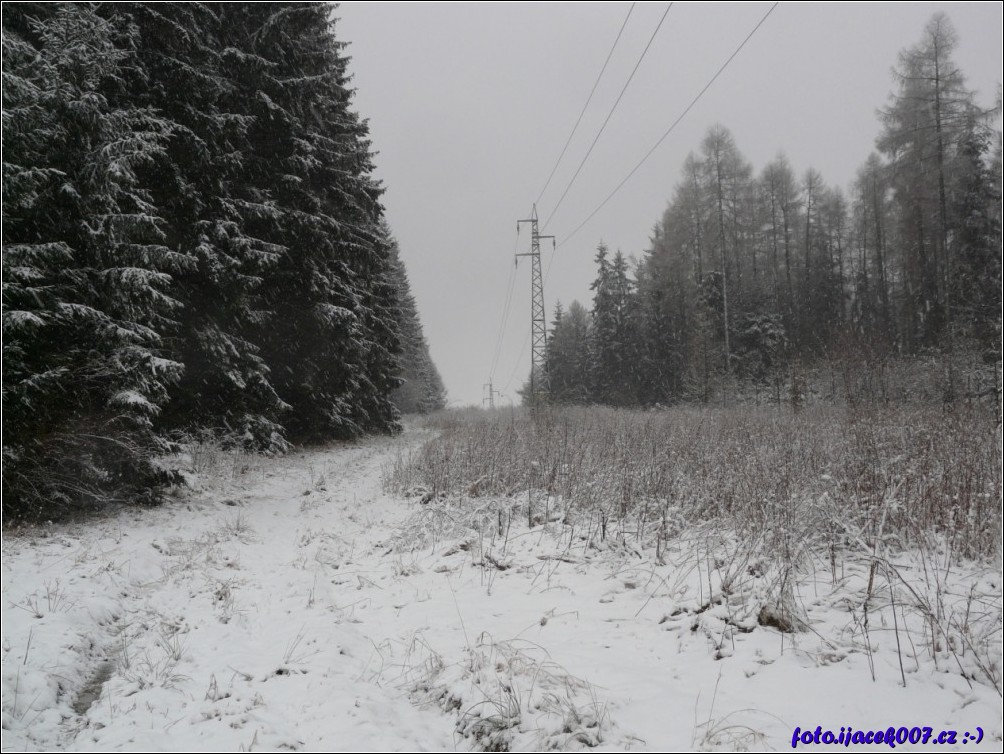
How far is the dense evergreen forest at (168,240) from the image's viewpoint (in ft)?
18.9

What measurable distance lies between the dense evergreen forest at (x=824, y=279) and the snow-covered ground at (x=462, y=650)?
33.2 ft

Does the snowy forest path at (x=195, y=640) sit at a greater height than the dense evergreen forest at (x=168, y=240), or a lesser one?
lesser

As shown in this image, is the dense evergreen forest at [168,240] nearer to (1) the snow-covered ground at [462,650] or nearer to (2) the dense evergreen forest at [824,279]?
(1) the snow-covered ground at [462,650]

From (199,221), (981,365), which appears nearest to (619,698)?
(199,221)

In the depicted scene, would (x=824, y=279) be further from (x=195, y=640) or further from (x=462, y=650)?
(x=195, y=640)

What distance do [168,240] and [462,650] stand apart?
9.66 m

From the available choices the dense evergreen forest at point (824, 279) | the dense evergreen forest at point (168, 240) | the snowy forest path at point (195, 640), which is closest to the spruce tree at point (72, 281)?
the dense evergreen forest at point (168, 240)

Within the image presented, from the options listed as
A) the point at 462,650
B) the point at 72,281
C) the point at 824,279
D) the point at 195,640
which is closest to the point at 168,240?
the point at 72,281

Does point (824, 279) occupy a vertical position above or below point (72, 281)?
above

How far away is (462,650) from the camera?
3.51 m

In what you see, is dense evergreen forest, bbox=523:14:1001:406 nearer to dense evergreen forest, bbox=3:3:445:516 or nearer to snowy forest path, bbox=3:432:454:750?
dense evergreen forest, bbox=3:3:445:516

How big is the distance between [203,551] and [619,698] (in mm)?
5190

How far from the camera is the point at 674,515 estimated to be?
226 inches

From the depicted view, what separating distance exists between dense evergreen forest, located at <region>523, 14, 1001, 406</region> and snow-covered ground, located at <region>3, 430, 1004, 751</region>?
1013 centimetres
